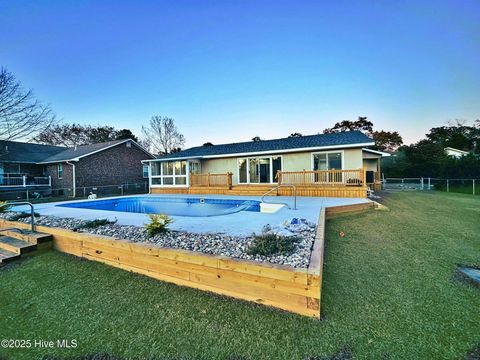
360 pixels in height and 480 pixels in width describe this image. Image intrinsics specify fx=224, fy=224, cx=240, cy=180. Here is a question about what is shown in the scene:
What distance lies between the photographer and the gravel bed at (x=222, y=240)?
9.82ft

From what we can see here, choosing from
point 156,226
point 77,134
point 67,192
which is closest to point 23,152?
point 67,192

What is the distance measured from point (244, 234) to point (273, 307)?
6.09ft

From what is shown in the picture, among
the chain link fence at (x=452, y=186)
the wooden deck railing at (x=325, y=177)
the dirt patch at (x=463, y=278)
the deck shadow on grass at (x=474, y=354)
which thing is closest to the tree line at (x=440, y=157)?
the chain link fence at (x=452, y=186)

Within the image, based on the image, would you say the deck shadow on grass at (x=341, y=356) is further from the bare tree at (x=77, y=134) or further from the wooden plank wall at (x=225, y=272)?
the bare tree at (x=77, y=134)

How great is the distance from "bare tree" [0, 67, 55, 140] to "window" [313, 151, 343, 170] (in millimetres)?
18185

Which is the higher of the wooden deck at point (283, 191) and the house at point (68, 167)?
the house at point (68, 167)

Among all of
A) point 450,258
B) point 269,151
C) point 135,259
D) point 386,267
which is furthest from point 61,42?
point 450,258

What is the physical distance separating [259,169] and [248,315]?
41.5ft

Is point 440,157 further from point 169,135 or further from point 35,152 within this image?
point 35,152

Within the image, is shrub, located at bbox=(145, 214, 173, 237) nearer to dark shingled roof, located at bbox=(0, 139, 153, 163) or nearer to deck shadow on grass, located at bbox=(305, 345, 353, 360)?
deck shadow on grass, located at bbox=(305, 345, 353, 360)

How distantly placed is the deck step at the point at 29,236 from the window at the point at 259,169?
1133 cm

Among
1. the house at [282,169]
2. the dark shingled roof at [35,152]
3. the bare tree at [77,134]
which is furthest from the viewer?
the bare tree at [77,134]

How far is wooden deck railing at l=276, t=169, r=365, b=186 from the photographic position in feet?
35.9

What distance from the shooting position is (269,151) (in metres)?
13.8
